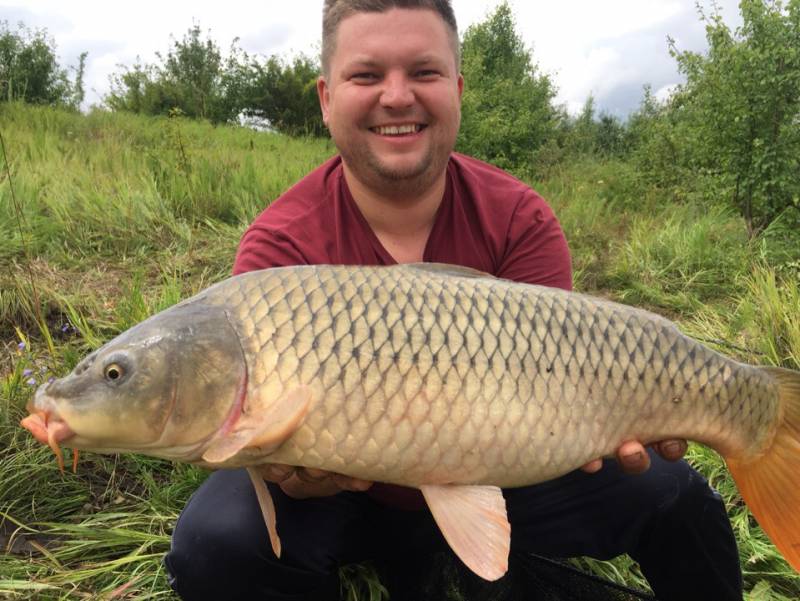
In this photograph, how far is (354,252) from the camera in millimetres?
1552

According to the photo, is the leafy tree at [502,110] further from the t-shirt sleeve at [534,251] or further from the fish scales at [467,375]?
the fish scales at [467,375]

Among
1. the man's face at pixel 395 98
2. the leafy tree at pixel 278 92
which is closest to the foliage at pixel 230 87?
the leafy tree at pixel 278 92

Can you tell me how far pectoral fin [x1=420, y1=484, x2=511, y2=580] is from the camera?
3.61 feet

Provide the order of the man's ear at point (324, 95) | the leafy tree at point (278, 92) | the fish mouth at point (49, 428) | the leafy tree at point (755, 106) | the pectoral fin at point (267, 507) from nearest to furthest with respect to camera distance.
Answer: the fish mouth at point (49, 428)
the pectoral fin at point (267, 507)
the man's ear at point (324, 95)
the leafy tree at point (755, 106)
the leafy tree at point (278, 92)

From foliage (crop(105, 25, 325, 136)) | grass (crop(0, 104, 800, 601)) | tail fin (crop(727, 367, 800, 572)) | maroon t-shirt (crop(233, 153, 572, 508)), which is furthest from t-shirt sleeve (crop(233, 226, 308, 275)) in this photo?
foliage (crop(105, 25, 325, 136))

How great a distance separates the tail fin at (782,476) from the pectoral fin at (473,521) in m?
0.51

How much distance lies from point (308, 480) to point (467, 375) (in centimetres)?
38

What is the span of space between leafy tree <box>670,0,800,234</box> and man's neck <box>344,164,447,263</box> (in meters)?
3.36

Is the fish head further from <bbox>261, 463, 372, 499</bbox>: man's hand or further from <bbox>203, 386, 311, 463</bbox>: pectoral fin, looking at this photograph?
<bbox>261, 463, 372, 499</bbox>: man's hand

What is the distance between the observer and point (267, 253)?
148 centimetres

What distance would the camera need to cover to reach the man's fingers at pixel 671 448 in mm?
1309

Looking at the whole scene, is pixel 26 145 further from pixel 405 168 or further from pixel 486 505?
pixel 486 505

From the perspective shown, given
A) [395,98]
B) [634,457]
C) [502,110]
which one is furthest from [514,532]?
[502,110]

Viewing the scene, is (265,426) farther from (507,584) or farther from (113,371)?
(507,584)
